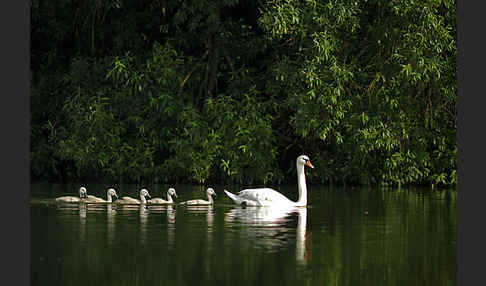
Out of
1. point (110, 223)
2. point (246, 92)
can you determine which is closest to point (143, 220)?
point (110, 223)

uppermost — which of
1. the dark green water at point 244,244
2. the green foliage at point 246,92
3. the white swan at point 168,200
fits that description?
the green foliage at point 246,92

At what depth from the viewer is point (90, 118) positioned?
31.5 meters

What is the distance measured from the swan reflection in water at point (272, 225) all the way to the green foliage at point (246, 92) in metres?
7.02

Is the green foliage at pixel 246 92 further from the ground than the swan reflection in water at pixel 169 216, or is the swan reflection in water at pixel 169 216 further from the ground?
the green foliage at pixel 246 92

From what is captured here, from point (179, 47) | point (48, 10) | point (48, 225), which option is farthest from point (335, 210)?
point (48, 10)

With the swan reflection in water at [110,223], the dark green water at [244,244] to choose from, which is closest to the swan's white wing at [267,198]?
the dark green water at [244,244]

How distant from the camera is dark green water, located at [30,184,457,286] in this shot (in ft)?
43.9

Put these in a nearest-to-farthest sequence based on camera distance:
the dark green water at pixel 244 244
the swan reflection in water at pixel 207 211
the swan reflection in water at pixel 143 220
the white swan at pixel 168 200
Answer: the dark green water at pixel 244 244
the swan reflection in water at pixel 143 220
the swan reflection in water at pixel 207 211
the white swan at pixel 168 200

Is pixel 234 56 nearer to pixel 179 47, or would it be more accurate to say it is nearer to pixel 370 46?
pixel 179 47

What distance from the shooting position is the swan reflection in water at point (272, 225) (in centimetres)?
1622

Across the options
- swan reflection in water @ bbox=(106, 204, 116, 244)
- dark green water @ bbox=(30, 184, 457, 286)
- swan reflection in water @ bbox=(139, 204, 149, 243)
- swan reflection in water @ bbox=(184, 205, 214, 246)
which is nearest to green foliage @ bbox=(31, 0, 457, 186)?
dark green water @ bbox=(30, 184, 457, 286)

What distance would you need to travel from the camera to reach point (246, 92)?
104 ft

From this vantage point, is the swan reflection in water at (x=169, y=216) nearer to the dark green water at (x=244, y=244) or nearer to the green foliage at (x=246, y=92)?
the dark green water at (x=244, y=244)

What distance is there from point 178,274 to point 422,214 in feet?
31.1
